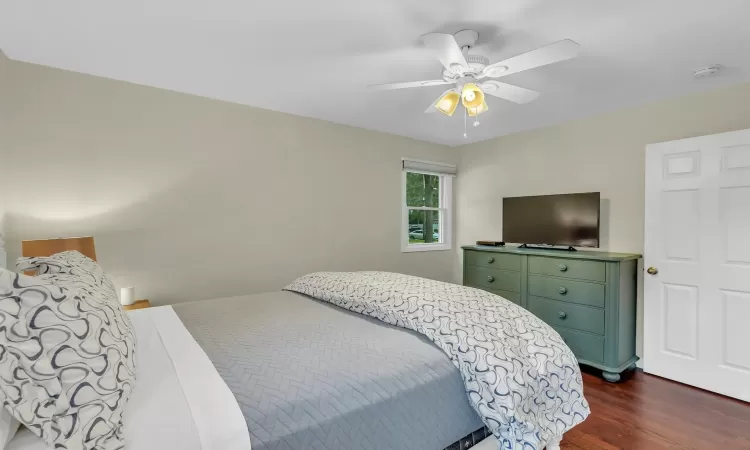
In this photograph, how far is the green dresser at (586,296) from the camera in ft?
8.89

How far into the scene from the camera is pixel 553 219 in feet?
10.9

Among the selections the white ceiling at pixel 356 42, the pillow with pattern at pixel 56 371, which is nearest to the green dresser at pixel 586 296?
the white ceiling at pixel 356 42

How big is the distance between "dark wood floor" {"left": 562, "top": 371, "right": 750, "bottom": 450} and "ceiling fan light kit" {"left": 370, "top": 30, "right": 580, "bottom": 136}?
1.99 m

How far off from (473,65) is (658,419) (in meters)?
2.41

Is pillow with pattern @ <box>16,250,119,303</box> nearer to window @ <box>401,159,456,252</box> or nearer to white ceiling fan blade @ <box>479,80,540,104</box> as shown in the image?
white ceiling fan blade @ <box>479,80,540,104</box>

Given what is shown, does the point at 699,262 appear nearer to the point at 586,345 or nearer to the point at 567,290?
the point at 567,290

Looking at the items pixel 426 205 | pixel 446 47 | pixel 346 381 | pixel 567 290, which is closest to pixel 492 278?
pixel 567 290

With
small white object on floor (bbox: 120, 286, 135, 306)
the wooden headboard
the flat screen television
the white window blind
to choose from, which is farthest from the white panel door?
the wooden headboard

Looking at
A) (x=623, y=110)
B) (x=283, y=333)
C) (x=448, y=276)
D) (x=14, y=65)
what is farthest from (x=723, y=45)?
(x=14, y=65)

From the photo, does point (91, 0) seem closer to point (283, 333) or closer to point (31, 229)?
point (31, 229)

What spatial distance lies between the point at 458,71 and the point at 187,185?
7.04ft

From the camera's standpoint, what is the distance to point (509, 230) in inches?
145

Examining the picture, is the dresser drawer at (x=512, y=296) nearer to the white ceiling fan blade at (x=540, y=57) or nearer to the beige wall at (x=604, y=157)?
the beige wall at (x=604, y=157)

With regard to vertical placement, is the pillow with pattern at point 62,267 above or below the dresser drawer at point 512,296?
above
